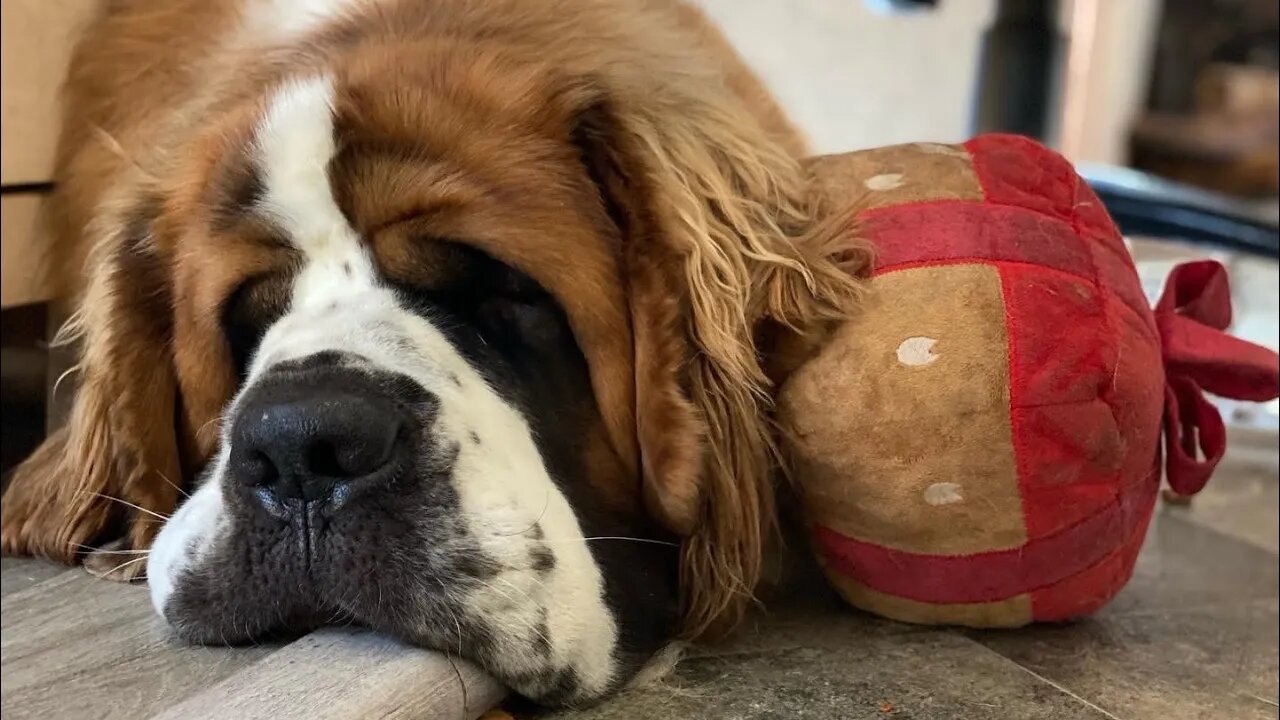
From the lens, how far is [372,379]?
1.05m

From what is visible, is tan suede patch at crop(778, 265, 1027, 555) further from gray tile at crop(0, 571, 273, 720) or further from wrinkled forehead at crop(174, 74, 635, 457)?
gray tile at crop(0, 571, 273, 720)

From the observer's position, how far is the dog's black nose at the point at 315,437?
0.99m

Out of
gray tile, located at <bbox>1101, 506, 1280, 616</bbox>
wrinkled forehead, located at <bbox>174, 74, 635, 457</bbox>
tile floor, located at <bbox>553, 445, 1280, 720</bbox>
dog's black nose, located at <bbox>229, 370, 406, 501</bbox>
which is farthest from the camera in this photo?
gray tile, located at <bbox>1101, 506, 1280, 616</bbox>

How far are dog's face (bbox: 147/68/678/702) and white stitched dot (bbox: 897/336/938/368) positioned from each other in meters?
0.33

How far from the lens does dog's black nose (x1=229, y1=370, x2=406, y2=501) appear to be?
3.23 feet

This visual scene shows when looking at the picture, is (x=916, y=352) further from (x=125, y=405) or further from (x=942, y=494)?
(x=125, y=405)

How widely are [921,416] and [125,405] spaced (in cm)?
94

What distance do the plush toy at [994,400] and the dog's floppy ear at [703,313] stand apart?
0.16 feet

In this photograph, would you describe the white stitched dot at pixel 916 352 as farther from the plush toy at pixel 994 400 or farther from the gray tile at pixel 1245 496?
the gray tile at pixel 1245 496

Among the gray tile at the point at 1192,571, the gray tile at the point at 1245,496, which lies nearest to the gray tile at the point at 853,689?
the gray tile at the point at 1192,571

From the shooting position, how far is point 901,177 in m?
1.27

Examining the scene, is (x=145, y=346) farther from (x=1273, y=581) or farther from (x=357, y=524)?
(x=1273, y=581)

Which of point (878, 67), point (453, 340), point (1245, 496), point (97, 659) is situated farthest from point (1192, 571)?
point (878, 67)

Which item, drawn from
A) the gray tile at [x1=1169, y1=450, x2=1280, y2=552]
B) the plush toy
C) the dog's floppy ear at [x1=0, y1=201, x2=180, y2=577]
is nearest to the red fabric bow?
the plush toy
